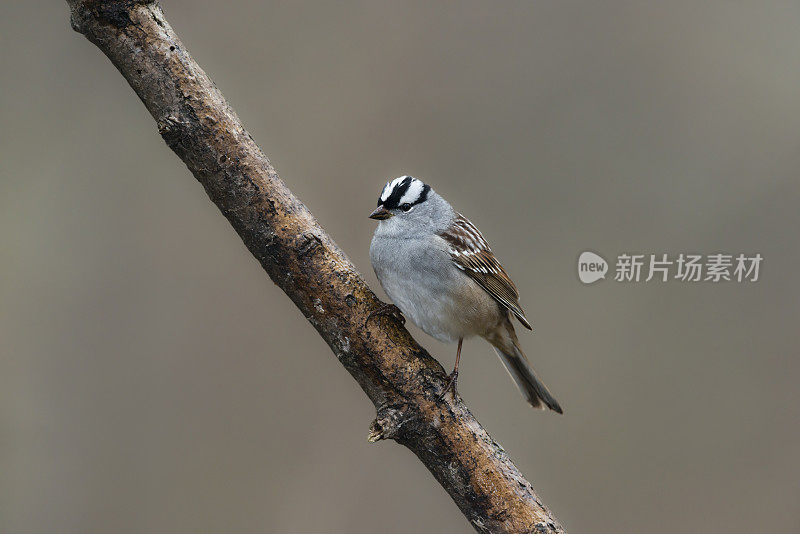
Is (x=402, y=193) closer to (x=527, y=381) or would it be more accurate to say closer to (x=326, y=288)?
(x=326, y=288)

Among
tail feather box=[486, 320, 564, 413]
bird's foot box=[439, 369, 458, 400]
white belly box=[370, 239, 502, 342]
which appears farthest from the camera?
tail feather box=[486, 320, 564, 413]

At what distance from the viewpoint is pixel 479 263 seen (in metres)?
3.17

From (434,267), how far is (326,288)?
Answer: 623 mm

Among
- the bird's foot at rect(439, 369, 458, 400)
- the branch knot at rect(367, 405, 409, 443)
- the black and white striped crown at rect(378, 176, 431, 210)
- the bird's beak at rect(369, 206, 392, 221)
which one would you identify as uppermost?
the black and white striped crown at rect(378, 176, 431, 210)

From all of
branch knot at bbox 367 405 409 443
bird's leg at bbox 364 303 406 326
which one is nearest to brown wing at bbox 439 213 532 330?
bird's leg at bbox 364 303 406 326

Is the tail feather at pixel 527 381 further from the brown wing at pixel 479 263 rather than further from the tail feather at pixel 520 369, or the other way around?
the brown wing at pixel 479 263

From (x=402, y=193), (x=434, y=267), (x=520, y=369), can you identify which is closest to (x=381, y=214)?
(x=402, y=193)

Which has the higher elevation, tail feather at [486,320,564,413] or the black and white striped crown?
the black and white striped crown

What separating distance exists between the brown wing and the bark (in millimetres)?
631

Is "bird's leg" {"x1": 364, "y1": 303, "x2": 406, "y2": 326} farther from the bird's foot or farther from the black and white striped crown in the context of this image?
the black and white striped crown

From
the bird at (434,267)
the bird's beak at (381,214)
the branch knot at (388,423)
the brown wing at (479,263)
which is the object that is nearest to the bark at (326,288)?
the branch knot at (388,423)

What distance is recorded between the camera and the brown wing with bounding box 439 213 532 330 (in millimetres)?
3119

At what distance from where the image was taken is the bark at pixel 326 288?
7.95ft

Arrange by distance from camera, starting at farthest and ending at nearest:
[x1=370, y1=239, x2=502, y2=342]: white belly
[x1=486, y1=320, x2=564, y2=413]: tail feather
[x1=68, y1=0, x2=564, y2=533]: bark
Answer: [x1=486, y1=320, x2=564, y2=413]: tail feather < [x1=370, y1=239, x2=502, y2=342]: white belly < [x1=68, y1=0, x2=564, y2=533]: bark
